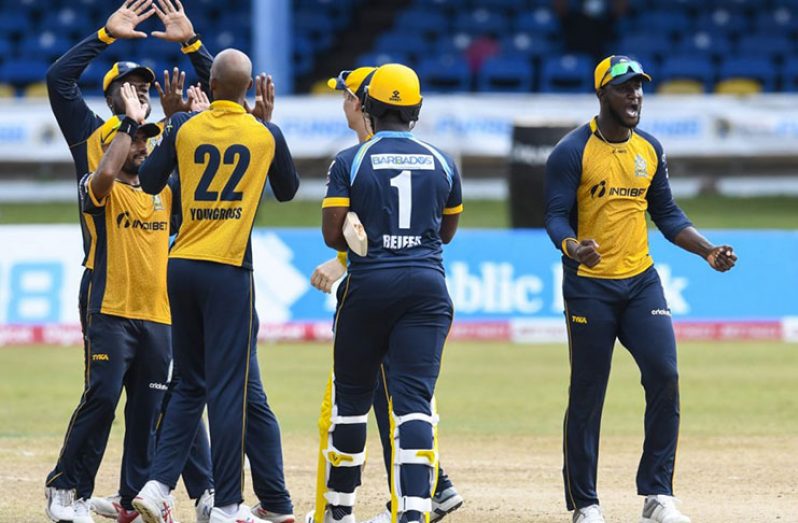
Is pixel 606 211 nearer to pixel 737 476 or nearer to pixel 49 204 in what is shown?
pixel 737 476

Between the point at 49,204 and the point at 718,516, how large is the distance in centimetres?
1983

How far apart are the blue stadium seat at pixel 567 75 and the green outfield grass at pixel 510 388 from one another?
42.3ft

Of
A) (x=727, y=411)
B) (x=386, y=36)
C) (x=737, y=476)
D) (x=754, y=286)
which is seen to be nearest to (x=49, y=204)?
(x=386, y=36)

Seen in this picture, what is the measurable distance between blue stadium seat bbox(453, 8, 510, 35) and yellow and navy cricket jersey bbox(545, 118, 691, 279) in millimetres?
23503

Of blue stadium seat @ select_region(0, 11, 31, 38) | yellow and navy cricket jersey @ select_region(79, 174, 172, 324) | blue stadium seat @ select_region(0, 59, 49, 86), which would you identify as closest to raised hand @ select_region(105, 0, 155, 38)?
yellow and navy cricket jersey @ select_region(79, 174, 172, 324)

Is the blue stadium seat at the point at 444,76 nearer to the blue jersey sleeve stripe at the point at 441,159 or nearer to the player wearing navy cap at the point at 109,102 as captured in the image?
the player wearing navy cap at the point at 109,102

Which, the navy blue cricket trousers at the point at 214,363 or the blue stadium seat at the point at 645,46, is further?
the blue stadium seat at the point at 645,46

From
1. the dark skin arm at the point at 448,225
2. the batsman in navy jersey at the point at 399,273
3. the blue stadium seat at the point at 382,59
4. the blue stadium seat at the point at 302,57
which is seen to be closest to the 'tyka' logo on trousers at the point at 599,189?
the dark skin arm at the point at 448,225

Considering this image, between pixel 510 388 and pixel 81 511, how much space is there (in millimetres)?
7470

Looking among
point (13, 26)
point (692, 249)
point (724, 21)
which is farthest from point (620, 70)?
point (13, 26)

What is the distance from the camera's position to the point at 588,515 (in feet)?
28.2

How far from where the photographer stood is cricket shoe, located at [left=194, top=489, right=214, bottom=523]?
8.86 m

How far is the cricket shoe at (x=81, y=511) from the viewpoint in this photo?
8.52 m

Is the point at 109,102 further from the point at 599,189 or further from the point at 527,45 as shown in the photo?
the point at 527,45
